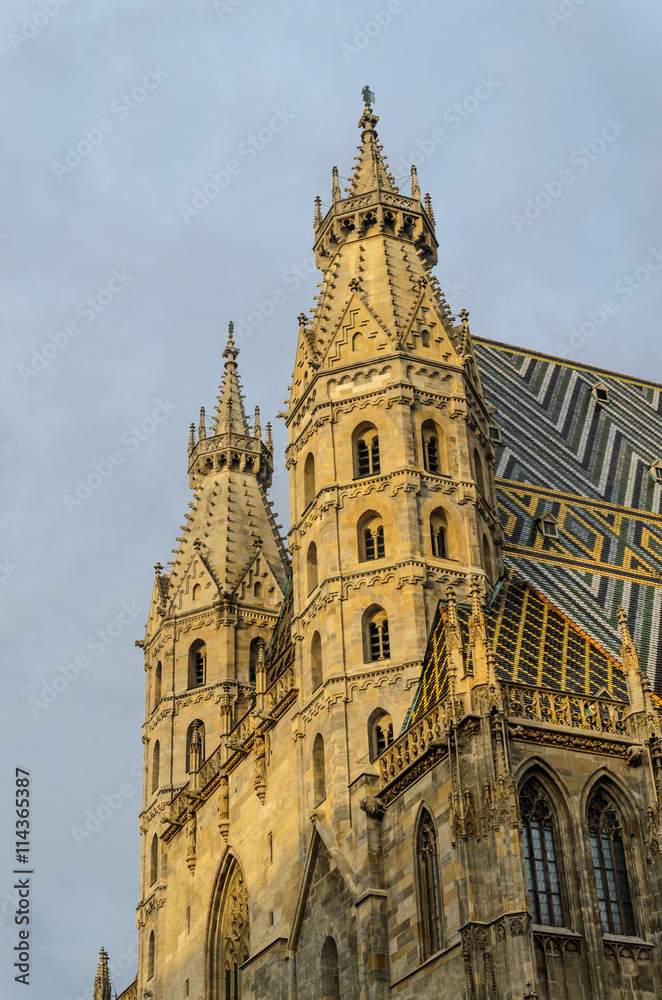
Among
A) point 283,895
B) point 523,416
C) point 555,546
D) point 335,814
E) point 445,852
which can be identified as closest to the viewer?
point 445,852

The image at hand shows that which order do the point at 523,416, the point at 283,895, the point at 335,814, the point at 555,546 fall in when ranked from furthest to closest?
the point at 523,416
the point at 555,546
the point at 283,895
the point at 335,814

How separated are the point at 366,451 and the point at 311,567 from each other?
284cm

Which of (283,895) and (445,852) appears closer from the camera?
(445,852)

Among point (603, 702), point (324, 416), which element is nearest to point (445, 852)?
point (603, 702)

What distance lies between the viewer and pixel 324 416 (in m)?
→ 32.5

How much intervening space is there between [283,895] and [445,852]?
7.32 m

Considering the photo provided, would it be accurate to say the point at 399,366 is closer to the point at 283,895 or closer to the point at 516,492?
the point at 516,492

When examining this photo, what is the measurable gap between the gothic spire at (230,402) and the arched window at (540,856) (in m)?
24.8

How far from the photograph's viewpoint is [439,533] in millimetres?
30938

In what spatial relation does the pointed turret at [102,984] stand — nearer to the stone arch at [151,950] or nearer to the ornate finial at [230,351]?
the stone arch at [151,950]

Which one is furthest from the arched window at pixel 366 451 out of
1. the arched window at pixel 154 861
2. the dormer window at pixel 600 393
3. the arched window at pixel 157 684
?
the arched window at pixel 154 861

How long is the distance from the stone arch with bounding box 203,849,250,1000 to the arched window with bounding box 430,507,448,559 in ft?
29.1

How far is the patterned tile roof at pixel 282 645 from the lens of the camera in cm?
3400

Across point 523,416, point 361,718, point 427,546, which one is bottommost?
point 361,718
